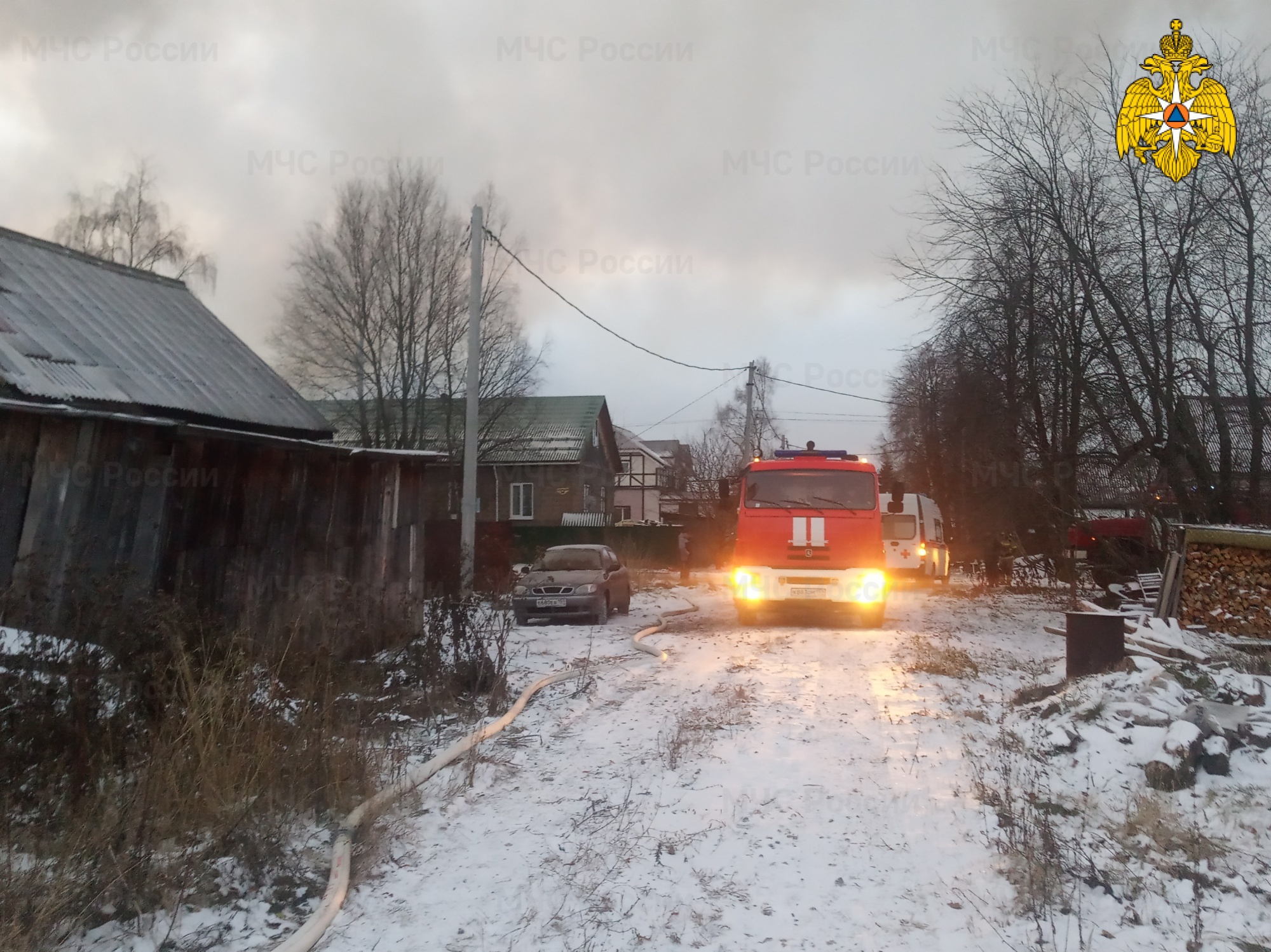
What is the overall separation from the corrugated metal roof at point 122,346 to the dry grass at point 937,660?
9.47 m

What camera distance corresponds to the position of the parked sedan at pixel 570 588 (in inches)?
605

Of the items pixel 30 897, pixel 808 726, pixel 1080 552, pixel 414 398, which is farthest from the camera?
pixel 414 398

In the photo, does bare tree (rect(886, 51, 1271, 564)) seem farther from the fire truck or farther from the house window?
the house window

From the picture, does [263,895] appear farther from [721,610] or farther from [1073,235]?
[1073,235]

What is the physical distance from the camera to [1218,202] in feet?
45.2

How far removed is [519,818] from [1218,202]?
13962 mm

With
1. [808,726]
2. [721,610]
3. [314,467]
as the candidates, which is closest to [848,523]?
[721,610]

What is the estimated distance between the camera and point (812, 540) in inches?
544

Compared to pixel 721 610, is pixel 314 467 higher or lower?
higher

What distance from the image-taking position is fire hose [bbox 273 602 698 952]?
3.92 metres

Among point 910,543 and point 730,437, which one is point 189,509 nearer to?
point 910,543

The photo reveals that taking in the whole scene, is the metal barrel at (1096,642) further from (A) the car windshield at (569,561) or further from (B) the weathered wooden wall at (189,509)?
(A) the car windshield at (569,561)

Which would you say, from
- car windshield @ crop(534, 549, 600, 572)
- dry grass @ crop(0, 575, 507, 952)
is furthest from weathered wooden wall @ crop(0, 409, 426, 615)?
car windshield @ crop(534, 549, 600, 572)

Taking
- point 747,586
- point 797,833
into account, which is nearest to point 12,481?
point 797,833
